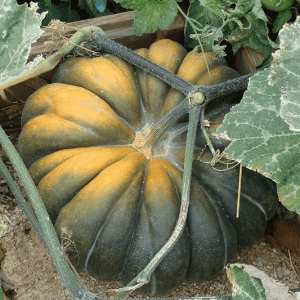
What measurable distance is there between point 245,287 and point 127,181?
37 cm

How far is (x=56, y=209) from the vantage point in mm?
1219

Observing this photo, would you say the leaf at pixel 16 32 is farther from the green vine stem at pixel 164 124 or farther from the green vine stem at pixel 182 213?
the green vine stem at pixel 182 213

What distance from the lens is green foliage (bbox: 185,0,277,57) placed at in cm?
129

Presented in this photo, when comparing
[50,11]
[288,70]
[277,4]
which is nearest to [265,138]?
[288,70]

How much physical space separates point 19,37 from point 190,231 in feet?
2.02

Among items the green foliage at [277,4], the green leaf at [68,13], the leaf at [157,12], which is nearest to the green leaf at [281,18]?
the green foliage at [277,4]

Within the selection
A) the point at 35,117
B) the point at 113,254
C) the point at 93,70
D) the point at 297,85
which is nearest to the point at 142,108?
the point at 93,70

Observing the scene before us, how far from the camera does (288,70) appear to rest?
92cm

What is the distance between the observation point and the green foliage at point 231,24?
1.29m

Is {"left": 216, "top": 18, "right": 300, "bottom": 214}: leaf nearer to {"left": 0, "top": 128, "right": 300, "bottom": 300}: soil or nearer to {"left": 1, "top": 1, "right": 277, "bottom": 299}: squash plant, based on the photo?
{"left": 1, "top": 1, "right": 277, "bottom": 299}: squash plant

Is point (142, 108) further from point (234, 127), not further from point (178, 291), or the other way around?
point (178, 291)

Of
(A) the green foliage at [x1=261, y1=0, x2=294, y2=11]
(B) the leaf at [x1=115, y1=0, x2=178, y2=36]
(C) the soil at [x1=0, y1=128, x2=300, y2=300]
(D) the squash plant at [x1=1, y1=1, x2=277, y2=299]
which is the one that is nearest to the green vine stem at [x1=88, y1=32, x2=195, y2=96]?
(D) the squash plant at [x1=1, y1=1, x2=277, y2=299]

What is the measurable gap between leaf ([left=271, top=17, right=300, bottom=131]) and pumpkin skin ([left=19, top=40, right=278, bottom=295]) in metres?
0.33

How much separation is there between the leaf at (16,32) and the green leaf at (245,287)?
67 centimetres
